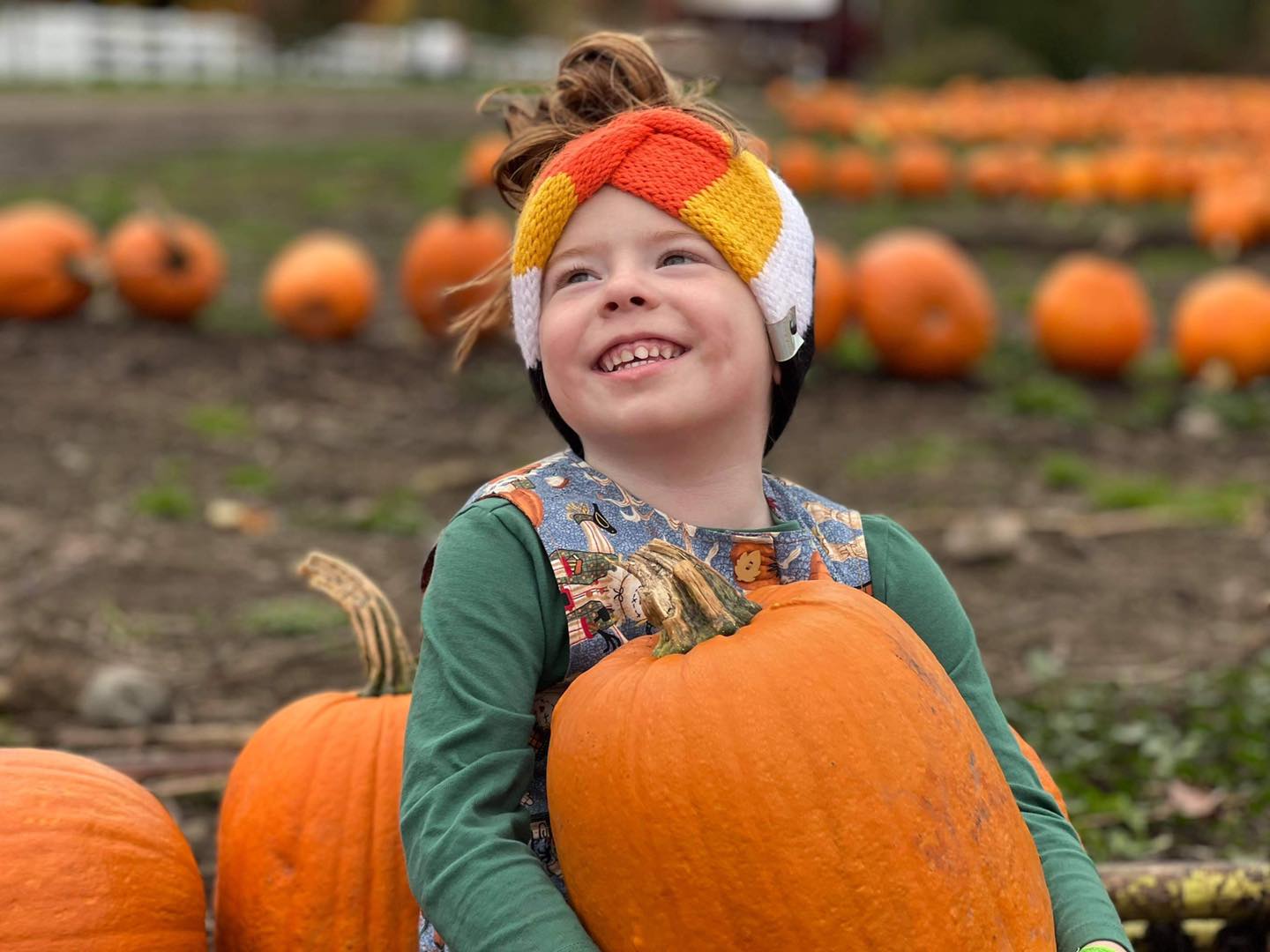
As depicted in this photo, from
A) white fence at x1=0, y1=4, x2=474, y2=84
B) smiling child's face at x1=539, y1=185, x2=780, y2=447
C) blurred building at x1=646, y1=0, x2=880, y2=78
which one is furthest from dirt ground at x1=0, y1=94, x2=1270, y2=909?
blurred building at x1=646, y1=0, x2=880, y2=78

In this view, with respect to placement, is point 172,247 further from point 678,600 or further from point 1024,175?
point 1024,175

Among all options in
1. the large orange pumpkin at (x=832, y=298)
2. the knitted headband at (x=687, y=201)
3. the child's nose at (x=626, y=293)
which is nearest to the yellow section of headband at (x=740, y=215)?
the knitted headband at (x=687, y=201)

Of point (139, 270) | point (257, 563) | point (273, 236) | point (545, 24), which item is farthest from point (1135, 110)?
point (545, 24)

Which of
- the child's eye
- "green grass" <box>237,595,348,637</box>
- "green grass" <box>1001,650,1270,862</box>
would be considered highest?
the child's eye

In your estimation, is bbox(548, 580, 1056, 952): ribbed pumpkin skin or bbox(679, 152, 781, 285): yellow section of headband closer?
bbox(548, 580, 1056, 952): ribbed pumpkin skin

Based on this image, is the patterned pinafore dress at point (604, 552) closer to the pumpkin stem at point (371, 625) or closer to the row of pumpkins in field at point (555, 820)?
the row of pumpkins in field at point (555, 820)

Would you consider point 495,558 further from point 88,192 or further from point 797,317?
point 88,192

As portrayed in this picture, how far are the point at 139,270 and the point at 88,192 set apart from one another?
5.11 metres

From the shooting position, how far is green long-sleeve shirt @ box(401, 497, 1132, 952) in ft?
6.03

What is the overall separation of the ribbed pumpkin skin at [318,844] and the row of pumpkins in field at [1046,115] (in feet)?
66.2

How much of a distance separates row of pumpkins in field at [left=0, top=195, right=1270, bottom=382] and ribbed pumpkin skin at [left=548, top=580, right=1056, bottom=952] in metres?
6.34

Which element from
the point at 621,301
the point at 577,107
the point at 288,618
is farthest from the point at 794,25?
the point at 621,301

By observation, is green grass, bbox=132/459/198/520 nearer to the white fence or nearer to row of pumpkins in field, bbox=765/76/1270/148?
row of pumpkins in field, bbox=765/76/1270/148

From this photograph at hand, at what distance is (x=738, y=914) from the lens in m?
1.71
